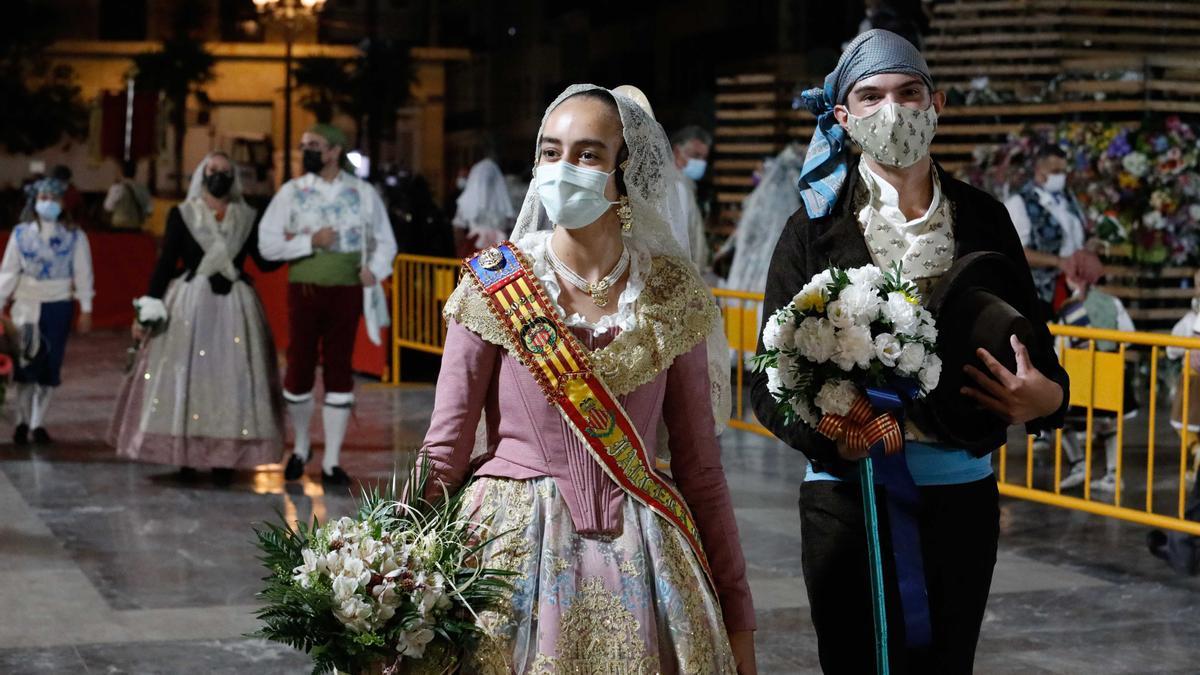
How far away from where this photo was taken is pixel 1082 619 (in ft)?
21.3

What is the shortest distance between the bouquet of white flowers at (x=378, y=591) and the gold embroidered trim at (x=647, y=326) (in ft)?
1.23

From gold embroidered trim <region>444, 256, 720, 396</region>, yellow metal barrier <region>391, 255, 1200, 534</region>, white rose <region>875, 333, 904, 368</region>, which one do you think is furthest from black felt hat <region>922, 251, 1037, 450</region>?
yellow metal barrier <region>391, 255, 1200, 534</region>

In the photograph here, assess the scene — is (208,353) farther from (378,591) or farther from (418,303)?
(378,591)

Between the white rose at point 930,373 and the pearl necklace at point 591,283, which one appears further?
the pearl necklace at point 591,283

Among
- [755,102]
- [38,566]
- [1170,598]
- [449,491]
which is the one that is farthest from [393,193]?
[449,491]

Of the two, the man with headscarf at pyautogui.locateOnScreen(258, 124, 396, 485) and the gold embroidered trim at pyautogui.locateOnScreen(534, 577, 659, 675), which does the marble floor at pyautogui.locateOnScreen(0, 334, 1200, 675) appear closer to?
the man with headscarf at pyautogui.locateOnScreen(258, 124, 396, 485)

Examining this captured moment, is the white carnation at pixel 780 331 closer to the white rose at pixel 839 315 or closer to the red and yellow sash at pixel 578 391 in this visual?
the white rose at pixel 839 315

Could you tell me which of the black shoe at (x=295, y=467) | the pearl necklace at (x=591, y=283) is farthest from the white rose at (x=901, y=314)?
the black shoe at (x=295, y=467)

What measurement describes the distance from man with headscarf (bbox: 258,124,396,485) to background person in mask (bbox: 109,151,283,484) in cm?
23

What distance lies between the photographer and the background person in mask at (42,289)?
408 inches

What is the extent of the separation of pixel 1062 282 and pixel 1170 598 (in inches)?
212

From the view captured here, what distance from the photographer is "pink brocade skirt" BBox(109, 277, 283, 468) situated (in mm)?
9062

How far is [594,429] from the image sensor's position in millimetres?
3146

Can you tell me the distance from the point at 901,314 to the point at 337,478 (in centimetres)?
645
